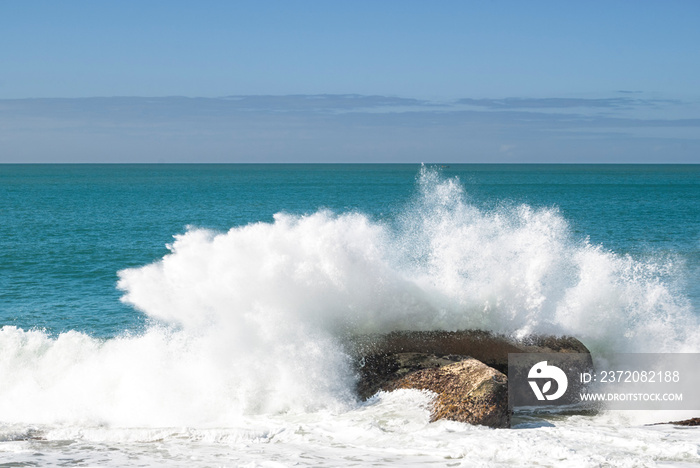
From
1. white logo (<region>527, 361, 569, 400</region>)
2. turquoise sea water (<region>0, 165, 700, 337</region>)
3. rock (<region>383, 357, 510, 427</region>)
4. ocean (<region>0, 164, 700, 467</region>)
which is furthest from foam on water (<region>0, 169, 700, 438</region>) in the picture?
turquoise sea water (<region>0, 165, 700, 337</region>)

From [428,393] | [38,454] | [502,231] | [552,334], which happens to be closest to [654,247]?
[502,231]

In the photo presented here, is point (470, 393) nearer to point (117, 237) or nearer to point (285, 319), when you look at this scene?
point (285, 319)

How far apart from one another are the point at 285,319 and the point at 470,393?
3278mm

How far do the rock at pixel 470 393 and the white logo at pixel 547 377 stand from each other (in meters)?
1.33

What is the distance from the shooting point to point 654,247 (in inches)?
1145

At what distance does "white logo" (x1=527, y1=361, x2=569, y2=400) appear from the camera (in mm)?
10237

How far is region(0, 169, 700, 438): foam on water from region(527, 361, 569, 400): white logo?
92 cm

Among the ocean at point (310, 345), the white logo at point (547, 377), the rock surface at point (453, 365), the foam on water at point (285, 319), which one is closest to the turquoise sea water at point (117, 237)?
the ocean at point (310, 345)

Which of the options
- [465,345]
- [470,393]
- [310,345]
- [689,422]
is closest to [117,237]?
[310,345]

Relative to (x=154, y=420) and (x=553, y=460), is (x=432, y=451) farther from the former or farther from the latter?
(x=154, y=420)

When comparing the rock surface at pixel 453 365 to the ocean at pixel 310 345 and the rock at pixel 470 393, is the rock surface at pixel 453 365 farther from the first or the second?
the ocean at pixel 310 345

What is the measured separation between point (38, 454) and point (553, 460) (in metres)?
6.09

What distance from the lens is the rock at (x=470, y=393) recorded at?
878cm

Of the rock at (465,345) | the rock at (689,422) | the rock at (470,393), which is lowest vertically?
the rock at (689,422)
